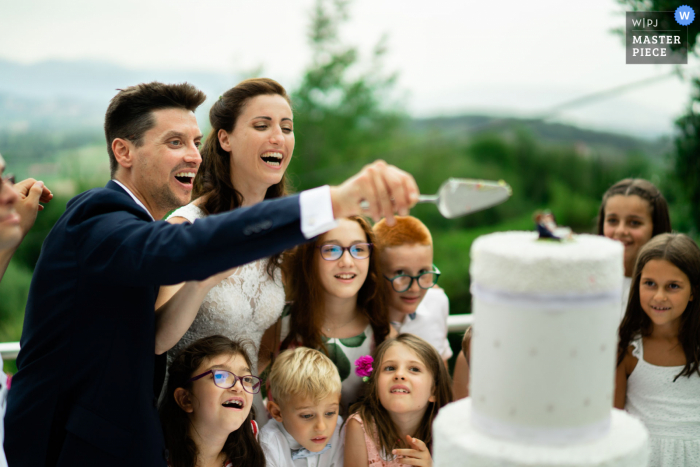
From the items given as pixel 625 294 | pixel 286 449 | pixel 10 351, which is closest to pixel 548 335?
pixel 286 449

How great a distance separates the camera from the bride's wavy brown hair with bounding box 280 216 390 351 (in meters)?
2.64

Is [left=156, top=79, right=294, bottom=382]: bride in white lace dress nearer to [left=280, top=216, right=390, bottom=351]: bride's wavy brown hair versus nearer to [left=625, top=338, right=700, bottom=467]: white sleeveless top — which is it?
[left=280, top=216, right=390, bottom=351]: bride's wavy brown hair

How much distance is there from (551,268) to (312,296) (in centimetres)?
157

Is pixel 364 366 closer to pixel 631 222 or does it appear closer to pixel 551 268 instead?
pixel 551 268

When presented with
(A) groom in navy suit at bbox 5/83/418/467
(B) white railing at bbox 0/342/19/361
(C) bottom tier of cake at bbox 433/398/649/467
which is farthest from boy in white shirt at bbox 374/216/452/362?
(B) white railing at bbox 0/342/19/361

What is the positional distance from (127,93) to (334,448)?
1519mm

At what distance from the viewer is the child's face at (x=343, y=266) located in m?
2.59

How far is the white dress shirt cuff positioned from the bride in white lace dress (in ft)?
3.63

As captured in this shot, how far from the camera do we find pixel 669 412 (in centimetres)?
264

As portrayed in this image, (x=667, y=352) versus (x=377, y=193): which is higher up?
(x=377, y=193)

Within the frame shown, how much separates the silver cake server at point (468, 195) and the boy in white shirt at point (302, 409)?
3.86 ft

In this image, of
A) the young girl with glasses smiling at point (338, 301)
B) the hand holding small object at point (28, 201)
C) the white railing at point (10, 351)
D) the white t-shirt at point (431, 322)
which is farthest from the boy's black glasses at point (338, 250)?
the white railing at point (10, 351)

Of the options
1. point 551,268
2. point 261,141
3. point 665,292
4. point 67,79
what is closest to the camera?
point 551,268

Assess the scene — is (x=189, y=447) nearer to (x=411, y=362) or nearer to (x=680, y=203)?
(x=411, y=362)
